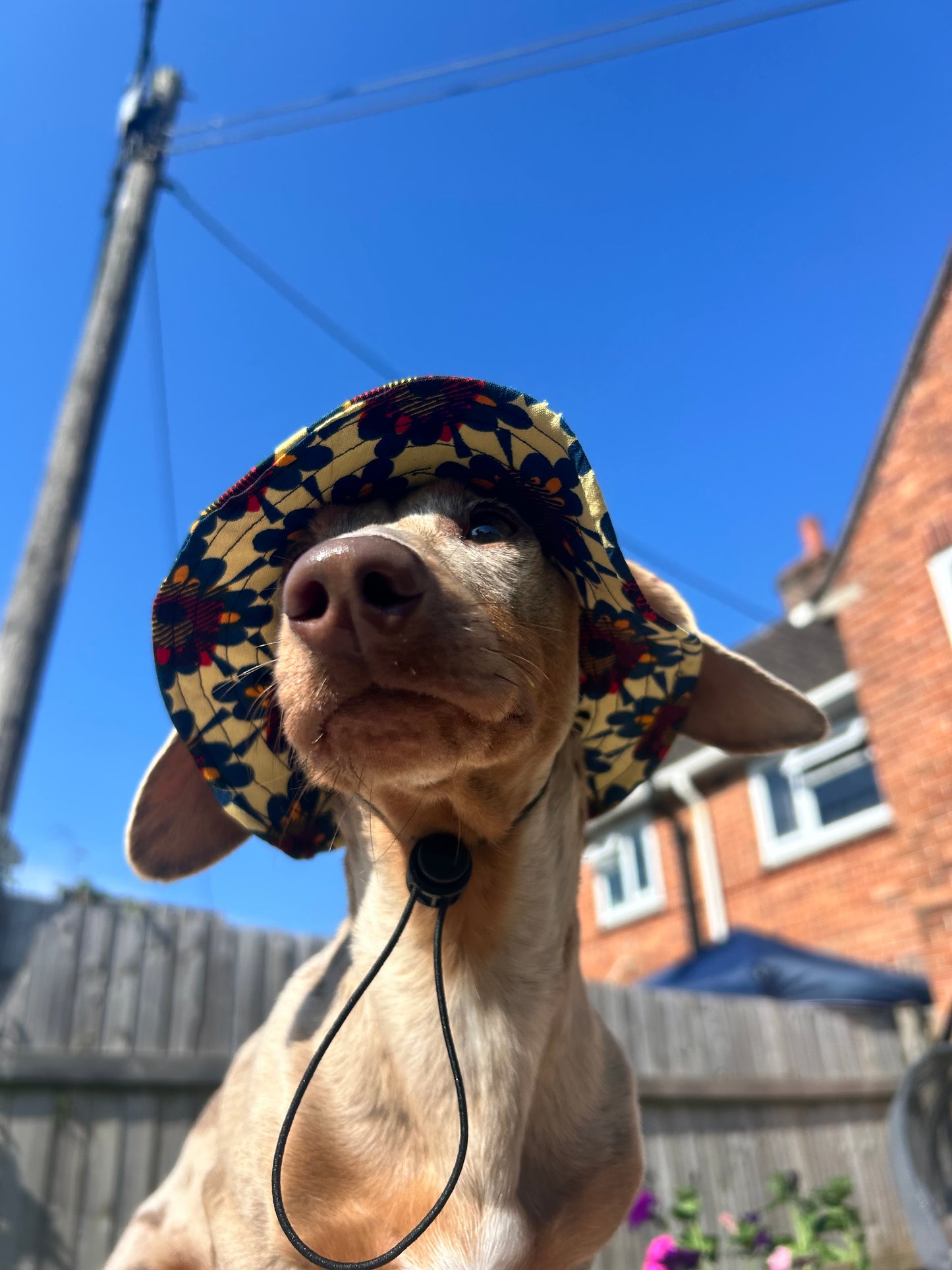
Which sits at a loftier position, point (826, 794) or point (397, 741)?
point (826, 794)

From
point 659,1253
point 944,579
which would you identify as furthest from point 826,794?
point 659,1253

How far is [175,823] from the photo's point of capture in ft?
7.06

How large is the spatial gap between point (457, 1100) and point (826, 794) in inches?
341

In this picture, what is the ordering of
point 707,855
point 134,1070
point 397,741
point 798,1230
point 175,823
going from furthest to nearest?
point 707,855, point 798,1230, point 134,1070, point 175,823, point 397,741

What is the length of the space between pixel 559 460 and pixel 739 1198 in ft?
16.6

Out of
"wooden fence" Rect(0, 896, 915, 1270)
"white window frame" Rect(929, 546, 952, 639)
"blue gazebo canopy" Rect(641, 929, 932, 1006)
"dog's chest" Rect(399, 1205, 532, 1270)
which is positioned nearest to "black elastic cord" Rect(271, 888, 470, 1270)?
"dog's chest" Rect(399, 1205, 532, 1270)

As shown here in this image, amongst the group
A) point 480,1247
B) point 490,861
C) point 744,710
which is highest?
point 744,710

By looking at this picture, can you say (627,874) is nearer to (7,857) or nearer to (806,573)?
(806,573)

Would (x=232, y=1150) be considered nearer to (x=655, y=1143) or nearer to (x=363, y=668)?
(x=363, y=668)

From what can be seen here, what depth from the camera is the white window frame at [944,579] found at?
6.96 m

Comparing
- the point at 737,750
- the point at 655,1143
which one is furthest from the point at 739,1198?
the point at 737,750

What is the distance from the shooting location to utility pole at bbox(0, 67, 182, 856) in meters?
4.16

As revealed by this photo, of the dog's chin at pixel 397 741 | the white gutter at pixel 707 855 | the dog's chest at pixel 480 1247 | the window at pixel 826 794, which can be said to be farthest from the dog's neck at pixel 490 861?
the white gutter at pixel 707 855

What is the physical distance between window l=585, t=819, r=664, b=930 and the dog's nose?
33.2 feet
